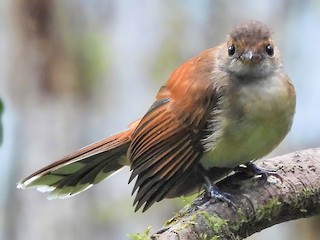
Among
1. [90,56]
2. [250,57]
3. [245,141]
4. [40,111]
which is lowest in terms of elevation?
[40,111]

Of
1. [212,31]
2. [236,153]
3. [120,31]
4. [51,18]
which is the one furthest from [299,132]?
[236,153]

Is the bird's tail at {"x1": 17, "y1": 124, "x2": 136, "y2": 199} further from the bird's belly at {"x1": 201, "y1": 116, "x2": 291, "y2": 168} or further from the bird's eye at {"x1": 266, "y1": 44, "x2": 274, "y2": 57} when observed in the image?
the bird's eye at {"x1": 266, "y1": 44, "x2": 274, "y2": 57}

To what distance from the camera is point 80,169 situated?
11.4ft

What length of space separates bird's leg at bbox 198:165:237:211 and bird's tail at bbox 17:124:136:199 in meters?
A: 0.41

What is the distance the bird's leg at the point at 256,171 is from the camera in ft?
9.91

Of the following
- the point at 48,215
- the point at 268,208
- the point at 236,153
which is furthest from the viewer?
the point at 48,215

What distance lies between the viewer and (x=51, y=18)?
17.8 ft

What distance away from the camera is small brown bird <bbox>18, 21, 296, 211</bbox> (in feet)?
9.93

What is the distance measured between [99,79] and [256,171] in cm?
284

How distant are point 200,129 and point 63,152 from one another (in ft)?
7.75

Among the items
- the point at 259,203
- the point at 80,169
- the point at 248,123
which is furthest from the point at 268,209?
the point at 80,169

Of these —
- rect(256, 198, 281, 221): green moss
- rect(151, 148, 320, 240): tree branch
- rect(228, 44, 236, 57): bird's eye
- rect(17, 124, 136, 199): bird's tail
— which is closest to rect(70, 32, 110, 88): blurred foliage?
rect(17, 124, 136, 199): bird's tail

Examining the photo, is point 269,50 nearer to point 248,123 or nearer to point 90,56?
point 248,123

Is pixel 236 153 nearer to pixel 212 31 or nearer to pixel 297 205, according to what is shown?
pixel 297 205
